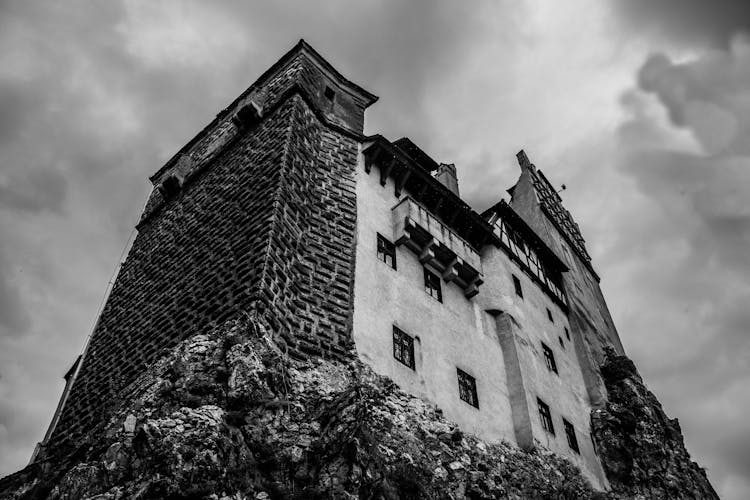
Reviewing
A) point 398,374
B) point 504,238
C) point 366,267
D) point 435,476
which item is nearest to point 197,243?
point 366,267

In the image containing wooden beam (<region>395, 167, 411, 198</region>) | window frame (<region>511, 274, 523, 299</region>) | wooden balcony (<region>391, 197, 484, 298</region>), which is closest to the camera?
wooden balcony (<region>391, 197, 484, 298</region>)

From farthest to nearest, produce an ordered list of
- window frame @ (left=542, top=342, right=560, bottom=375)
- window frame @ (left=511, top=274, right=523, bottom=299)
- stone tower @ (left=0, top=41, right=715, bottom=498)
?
window frame @ (left=511, top=274, right=523, bottom=299) < window frame @ (left=542, top=342, right=560, bottom=375) < stone tower @ (left=0, top=41, right=715, bottom=498)

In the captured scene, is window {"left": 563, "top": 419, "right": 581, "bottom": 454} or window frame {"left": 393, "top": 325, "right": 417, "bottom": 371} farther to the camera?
window {"left": 563, "top": 419, "right": 581, "bottom": 454}

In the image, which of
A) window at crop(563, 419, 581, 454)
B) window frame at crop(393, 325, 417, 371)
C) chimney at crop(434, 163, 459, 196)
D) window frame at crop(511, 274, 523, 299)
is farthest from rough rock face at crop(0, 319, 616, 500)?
chimney at crop(434, 163, 459, 196)

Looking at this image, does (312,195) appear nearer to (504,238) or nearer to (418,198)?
(418,198)

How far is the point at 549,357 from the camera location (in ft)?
67.5

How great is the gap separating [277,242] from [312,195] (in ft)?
8.53

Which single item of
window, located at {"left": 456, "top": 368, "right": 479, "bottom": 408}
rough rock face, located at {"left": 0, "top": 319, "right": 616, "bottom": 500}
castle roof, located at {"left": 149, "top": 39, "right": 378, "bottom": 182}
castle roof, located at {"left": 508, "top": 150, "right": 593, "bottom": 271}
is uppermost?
castle roof, located at {"left": 508, "top": 150, "right": 593, "bottom": 271}

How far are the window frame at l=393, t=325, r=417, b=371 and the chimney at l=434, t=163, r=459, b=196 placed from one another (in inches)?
400

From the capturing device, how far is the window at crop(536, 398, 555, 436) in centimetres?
1734

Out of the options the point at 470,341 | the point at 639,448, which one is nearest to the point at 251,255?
the point at 470,341

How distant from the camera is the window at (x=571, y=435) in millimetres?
18562

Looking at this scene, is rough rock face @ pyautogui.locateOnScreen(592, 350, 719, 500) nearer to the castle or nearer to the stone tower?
the stone tower

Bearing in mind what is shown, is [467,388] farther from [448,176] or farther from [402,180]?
[448,176]
